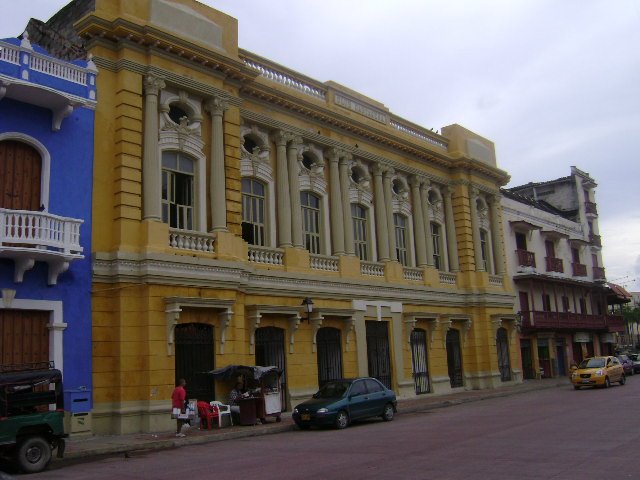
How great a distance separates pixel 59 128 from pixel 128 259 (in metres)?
3.86

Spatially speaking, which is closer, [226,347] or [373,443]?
[373,443]

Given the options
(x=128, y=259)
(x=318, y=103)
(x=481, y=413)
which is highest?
(x=318, y=103)

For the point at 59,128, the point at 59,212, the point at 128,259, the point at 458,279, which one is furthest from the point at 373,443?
the point at 458,279

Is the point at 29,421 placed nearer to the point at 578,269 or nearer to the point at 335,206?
the point at 335,206

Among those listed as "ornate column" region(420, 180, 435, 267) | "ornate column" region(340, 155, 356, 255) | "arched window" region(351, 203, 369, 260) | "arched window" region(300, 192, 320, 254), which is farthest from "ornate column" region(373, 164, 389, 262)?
"arched window" region(300, 192, 320, 254)

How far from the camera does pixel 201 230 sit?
64.7 feet

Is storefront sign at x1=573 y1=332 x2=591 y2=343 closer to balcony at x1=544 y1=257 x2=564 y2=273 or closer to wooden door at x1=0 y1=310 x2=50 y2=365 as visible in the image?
balcony at x1=544 y1=257 x2=564 y2=273

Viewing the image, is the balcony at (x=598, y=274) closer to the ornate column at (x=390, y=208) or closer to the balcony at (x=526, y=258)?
the balcony at (x=526, y=258)

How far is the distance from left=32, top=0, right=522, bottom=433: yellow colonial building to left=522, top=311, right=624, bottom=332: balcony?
5.26m

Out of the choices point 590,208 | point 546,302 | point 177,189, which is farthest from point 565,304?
point 177,189

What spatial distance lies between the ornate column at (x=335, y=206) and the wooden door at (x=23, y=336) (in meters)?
11.7

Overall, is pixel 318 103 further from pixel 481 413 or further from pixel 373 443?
pixel 373 443

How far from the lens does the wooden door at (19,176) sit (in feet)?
52.0

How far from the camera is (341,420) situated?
17.6m
